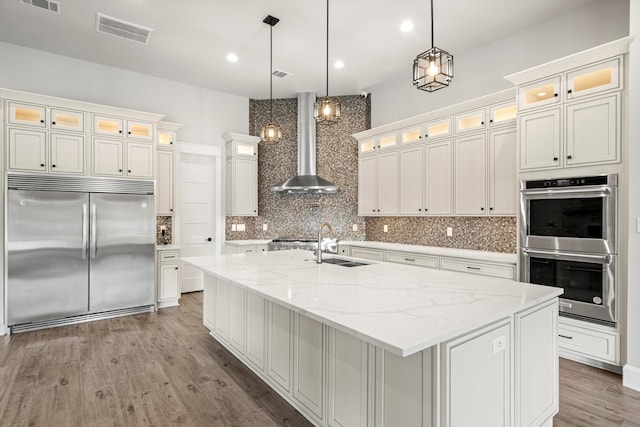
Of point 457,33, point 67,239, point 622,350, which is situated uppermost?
point 457,33

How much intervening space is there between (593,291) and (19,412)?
445cm

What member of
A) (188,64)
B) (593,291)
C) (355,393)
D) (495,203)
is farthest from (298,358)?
(188,64)

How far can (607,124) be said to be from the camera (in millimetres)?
2854

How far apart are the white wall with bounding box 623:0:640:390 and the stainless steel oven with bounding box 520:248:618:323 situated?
17cm

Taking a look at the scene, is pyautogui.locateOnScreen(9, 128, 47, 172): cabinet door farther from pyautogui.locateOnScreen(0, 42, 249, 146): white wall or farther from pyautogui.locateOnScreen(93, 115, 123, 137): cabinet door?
pyautogui.locateOnScreen(0, 42, 249, 146): white wall

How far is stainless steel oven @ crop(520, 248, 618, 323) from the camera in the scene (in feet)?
9.32

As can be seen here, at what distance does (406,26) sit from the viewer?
384 cm

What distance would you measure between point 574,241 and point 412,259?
180 cm

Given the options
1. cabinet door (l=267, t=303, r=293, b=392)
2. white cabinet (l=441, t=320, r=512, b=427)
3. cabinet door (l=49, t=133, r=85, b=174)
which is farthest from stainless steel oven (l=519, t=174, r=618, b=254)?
cabinet door (l=49, t=133, r=85, b=174)

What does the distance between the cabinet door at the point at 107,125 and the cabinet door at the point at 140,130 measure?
107mm

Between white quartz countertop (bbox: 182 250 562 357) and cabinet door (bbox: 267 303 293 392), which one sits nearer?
white quartz countertop (bbox: 182 250 562 357)

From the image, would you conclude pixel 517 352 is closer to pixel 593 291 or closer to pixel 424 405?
pixel 424 405

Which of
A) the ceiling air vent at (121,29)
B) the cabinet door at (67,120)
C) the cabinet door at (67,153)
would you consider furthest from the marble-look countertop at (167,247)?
the ceiling air vent at (121,29)

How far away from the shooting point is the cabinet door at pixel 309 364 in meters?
2.06
